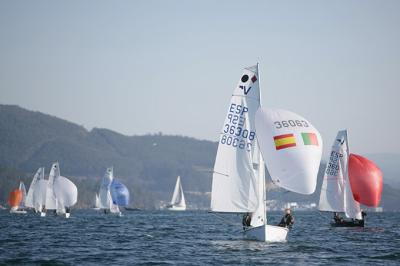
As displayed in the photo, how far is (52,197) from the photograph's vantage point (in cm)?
9638

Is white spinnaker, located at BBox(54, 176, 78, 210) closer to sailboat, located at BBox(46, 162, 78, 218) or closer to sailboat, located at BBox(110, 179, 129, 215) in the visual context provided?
sailboat, located at BBox(46, 162, 78, 218)

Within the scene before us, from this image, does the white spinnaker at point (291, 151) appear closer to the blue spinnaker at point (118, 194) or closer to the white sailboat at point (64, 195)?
the white sailboat at point (64, 195)

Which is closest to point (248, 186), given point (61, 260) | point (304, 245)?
point (304, 245)

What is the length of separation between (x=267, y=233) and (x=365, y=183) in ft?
80.1

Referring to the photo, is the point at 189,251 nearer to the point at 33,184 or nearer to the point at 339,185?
the point at 339,185

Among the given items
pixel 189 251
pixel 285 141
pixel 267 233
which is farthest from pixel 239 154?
pixel 189 251

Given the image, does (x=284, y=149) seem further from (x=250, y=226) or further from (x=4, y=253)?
(x=4, y=253)

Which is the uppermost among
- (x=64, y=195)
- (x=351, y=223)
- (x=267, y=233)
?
(x=64, y=195)

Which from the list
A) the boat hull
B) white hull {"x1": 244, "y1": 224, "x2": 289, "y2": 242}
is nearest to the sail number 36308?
white hull {"x1": 244, "y1": 224, "x2": 289, "y2": 242}

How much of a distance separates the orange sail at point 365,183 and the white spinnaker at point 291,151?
23.6 meters

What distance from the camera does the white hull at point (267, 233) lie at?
3897 centimetres

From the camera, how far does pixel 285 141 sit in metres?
38.4

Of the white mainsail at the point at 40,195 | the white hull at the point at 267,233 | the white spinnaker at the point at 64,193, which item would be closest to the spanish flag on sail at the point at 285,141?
the white hull at the point at 267,233

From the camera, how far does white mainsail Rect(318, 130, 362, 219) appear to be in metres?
62.2
